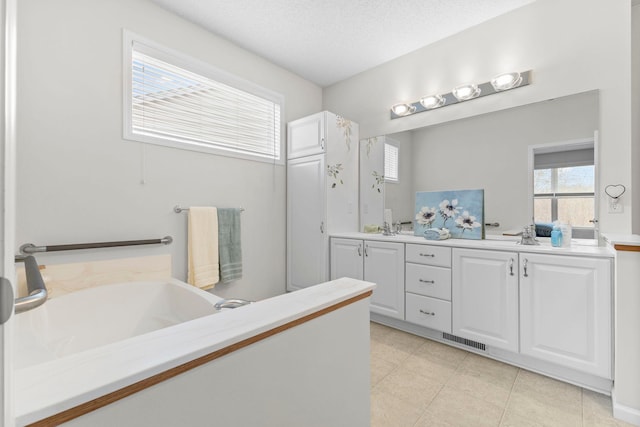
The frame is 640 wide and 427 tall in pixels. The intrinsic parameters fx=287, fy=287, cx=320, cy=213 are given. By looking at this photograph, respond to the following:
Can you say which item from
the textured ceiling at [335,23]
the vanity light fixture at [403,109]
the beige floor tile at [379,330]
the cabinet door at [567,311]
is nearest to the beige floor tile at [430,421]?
the cabinet door at [567,311]

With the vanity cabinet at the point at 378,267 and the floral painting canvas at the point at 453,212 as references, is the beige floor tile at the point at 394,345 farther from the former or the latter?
the floral painting canvas at the point at 453,212

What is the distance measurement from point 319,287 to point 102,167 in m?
1.93

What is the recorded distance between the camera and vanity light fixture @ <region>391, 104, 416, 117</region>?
2.96 metres

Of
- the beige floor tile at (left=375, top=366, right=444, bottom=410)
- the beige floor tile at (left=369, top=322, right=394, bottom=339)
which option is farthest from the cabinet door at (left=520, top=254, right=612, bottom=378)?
the beige floor tile at (left=369, top=322, right=394, bottom=339)

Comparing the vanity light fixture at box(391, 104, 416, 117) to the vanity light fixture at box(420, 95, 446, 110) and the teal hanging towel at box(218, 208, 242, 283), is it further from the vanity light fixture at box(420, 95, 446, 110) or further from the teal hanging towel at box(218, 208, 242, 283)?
the teal hanging towel at box(218, 208, 242, 283)

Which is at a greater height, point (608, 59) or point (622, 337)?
point (608, 59)

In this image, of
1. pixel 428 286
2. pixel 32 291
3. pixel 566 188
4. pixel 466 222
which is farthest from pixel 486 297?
pixel 32 291

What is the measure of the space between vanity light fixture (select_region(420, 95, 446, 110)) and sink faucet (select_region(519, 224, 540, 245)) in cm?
136

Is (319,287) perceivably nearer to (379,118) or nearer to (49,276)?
(49,276)

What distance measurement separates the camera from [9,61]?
1.22 ft

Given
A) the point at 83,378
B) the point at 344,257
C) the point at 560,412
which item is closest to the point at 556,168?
the point at 560,412

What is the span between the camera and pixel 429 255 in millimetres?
2354

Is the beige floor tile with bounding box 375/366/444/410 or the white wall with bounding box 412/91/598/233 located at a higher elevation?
the white wall with bounding box 412/91/598/233

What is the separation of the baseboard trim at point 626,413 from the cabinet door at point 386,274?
4.29ft
